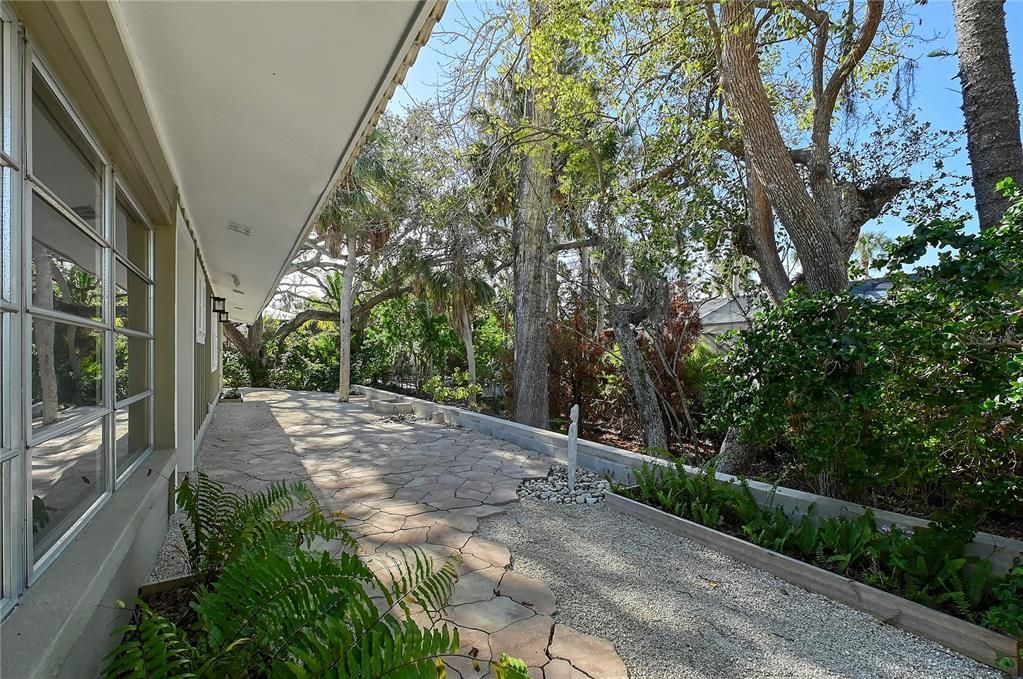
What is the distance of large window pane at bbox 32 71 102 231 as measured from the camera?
1.63 m

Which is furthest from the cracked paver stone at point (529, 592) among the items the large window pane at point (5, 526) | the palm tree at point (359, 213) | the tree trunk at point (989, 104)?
the palm tree at point (359, 213)

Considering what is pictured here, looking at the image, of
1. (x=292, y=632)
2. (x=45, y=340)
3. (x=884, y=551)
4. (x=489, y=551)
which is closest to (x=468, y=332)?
(x=489, y=551)

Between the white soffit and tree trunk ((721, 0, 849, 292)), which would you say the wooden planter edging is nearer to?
tree trunk ((721, 0, 849, 292))

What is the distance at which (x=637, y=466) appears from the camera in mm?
4922

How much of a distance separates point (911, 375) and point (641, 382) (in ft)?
14.0

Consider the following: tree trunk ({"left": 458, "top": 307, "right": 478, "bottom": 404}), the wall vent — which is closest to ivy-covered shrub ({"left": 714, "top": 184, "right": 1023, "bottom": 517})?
the wall vent

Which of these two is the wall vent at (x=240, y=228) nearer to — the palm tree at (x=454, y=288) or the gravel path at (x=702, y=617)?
the gravel path at (x=702, y=617)

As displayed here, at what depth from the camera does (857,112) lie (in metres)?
6.27

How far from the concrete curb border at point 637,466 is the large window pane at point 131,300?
414cm

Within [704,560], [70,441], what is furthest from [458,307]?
[70,441]

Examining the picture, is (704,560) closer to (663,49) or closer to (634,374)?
(634,374)

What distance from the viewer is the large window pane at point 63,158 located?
1631 mm

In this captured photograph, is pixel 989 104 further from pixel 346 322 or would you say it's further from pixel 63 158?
pixel 346 322

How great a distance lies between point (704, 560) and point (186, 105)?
4.02 metres
